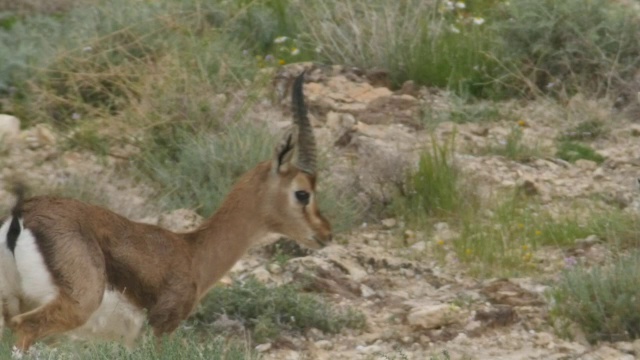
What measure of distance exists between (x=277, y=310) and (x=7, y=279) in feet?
6.63

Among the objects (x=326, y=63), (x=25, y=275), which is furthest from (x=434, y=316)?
(x=326, y=63)

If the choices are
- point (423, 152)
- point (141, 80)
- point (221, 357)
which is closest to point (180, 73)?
point (141, 80)

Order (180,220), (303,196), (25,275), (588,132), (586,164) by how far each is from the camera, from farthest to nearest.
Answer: (588,132), (586,164), (180,220), (303,196), (25,275)

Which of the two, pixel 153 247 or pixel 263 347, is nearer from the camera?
pixel 153 247

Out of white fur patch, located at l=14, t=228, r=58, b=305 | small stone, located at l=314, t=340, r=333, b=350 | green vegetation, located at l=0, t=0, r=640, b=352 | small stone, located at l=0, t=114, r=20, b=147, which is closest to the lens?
white fur patch, located at l=14, t=228, r=58, b=305

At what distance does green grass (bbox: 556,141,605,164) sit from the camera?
11.2 meters

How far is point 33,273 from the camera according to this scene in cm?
667

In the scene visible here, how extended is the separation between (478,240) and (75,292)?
141 inches

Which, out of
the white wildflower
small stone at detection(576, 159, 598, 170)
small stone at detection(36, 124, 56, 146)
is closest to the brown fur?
small stone at detection(36, 124, 56, 146)

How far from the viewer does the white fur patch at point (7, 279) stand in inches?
264

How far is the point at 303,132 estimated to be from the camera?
26.0 feet

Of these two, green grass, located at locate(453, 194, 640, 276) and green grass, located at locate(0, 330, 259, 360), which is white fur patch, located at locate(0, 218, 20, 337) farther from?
green grass, located at locate(453, 194, 640, 276)

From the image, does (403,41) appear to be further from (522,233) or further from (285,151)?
(285,151)

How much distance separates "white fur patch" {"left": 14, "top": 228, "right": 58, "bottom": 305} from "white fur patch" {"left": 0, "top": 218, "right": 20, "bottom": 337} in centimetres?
4
